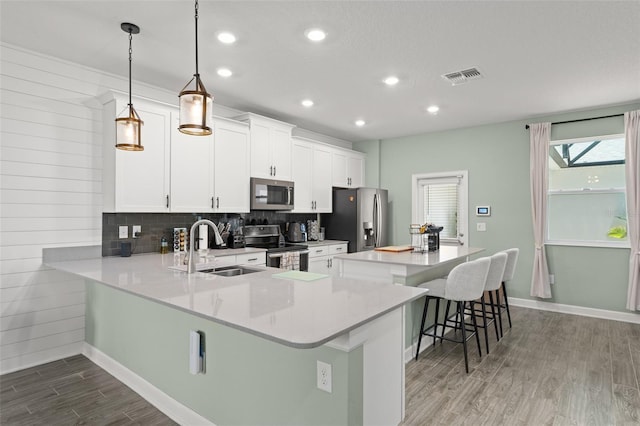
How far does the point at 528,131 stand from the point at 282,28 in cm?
408

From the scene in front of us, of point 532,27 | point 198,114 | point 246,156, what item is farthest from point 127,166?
point 532,27

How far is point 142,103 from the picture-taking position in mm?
3445

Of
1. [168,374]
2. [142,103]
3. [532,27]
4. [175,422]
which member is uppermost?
[532,27]

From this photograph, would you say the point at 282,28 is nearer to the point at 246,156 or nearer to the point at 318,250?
the point at 246,156

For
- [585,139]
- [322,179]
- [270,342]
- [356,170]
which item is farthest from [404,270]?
[356,170]

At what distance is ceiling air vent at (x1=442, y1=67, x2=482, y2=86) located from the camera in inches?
136

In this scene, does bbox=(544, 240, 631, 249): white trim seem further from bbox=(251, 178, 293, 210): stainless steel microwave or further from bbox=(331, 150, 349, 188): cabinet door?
bbox=(251, 178, 293, 210): stainless steel microwave

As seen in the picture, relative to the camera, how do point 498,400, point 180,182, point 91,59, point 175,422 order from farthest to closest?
point 180,182
point 91,59
point 498,400
point 175,422

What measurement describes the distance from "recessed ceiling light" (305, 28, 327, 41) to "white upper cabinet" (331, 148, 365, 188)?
3.12 metres

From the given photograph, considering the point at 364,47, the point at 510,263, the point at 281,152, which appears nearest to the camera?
the point at 364,47

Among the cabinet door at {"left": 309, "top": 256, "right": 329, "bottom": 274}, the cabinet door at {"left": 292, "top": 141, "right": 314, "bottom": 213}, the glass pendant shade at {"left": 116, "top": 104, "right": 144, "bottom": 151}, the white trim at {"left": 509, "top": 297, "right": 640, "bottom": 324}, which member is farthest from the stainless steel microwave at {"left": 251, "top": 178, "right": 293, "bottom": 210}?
the white trim at {"left": 509, "top": 297, "right": 640, "bottom": 324}

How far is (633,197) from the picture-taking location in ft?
14.2

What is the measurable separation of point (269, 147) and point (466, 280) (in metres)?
2.93

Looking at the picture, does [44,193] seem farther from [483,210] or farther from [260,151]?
[483,210]
